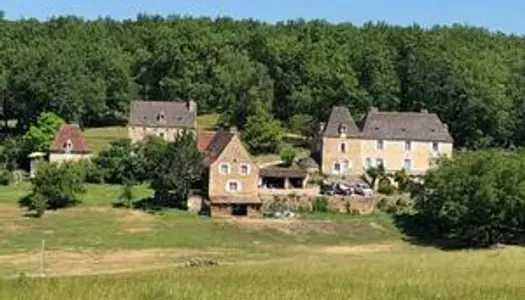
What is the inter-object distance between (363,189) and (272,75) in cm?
5018

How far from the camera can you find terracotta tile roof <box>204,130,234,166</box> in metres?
80.7

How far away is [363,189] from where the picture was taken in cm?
8456

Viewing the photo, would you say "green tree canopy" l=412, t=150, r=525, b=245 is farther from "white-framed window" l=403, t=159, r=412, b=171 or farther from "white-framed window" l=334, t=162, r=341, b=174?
"white-framed window" l=403, t=159, r=412, b=171

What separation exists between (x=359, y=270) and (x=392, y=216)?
4636 centimetres

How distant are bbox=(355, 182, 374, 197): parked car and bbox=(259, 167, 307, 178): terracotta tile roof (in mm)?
4777

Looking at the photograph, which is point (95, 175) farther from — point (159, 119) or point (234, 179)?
point (159, 119)

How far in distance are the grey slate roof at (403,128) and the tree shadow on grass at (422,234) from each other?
2053 cm

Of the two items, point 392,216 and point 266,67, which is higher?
point 266,67

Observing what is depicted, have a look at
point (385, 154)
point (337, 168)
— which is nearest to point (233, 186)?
point (337, 168)

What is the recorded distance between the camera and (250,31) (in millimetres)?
159875

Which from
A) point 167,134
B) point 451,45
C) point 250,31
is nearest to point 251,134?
point 167,134

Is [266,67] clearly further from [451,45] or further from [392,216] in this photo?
[392,216]

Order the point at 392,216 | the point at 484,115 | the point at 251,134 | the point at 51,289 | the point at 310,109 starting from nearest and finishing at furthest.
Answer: the point at 51,289 < the point at 392,216 < the point at 251,134 < the point at 484,115 < the point at 310,109

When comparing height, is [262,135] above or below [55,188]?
above
